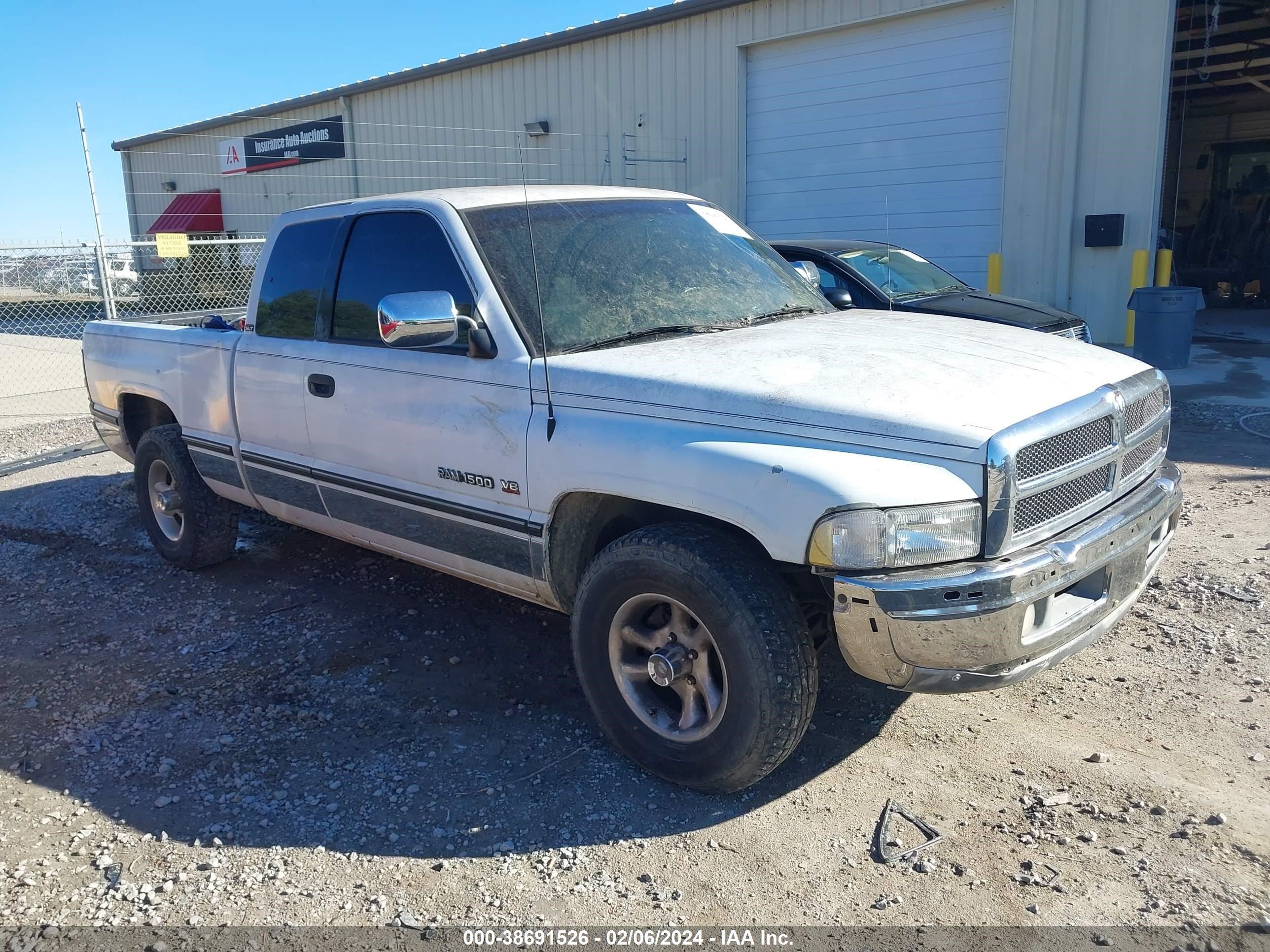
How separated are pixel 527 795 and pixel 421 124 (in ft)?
64.0

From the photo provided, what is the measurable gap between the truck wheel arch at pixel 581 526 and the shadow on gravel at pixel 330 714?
2.01 feet

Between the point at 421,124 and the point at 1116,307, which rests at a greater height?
the point at 421,124

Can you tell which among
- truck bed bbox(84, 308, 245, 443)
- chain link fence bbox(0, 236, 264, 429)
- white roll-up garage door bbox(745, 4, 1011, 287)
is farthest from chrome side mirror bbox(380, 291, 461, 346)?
white roll-up garage door bbox(745, 4, 1011, 287)

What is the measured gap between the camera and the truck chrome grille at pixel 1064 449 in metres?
2.88

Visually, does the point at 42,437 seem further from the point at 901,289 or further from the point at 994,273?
the point at 994,273

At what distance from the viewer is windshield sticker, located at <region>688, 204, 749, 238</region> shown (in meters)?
4.62

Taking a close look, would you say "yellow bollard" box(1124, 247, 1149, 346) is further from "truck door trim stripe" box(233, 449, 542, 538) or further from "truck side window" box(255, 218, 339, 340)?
"truck door trim stripe" box(233, 449, 542, 538)

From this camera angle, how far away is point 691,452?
307 centimetres

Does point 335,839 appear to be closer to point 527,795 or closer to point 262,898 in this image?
point 262,898

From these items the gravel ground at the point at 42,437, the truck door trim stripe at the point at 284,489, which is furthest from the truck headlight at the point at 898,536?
the gravel ground at the point at 42,437

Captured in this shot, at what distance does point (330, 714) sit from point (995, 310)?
21.9 ft

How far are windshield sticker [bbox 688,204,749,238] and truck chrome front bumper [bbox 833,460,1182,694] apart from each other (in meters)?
2.17

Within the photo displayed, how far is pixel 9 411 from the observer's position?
12.0 metres

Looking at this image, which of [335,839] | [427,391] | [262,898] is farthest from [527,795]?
[427,391]
